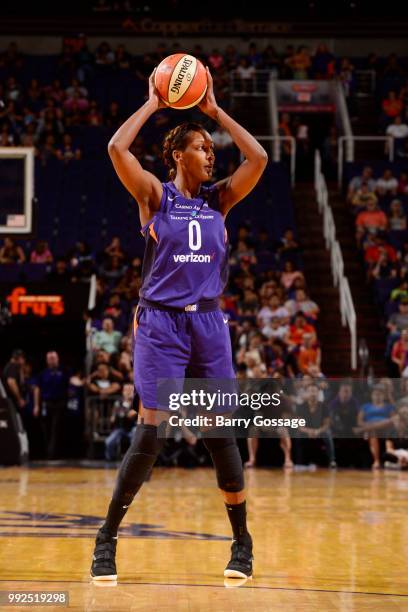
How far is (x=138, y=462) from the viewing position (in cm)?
517

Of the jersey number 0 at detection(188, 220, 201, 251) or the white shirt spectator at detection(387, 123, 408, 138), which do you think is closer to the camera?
the jersey number 0 at detection(188, 220, 201, 251)

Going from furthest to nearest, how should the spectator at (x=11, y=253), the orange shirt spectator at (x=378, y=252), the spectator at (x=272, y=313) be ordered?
the orange shirt spectator at (x=378, y=252)
the spectator at (x=11, y=253)
the spectator at (x=272, y=313)

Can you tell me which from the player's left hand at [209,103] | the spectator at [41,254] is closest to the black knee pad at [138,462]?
the player's left hand at [209,103]

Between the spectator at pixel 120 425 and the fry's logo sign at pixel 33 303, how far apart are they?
1798 millimetres

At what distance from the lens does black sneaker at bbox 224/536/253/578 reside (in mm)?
5211

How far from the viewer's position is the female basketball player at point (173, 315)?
203 inches

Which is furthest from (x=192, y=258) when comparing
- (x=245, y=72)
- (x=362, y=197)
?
(x=245, y=72)

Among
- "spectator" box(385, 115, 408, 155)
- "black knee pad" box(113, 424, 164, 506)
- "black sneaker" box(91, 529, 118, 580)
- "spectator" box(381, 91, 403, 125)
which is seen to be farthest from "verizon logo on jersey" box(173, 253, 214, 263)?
"spectator" box(381, 91, 403, 125)

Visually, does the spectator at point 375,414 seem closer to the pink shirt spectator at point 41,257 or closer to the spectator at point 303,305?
the spectator at point 303,305

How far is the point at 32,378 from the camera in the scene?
16266mm

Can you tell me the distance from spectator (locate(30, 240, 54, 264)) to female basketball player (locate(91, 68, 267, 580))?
13706mm

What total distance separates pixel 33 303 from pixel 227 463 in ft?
36.2

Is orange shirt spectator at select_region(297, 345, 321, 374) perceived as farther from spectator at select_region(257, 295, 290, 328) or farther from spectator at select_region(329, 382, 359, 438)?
spectator at select_region(329, 382, 359, 438)

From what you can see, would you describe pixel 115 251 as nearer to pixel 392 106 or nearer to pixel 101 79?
pixel 101 79
